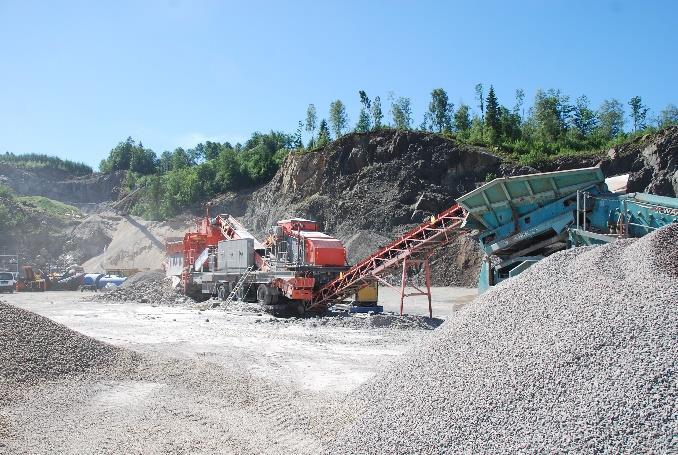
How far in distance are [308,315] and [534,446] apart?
13.1 metres

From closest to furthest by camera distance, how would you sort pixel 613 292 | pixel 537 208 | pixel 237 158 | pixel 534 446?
pixel 534 446
pixel 613 292
pixel 537 208
pixel 237 158

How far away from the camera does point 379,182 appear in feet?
127

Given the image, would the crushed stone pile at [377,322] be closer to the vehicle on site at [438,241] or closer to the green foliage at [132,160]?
the vehicle on site at [438,241]

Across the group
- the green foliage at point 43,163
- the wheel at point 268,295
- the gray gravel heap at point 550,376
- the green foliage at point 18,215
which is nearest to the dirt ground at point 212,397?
the gray gravel heap at point 550,376

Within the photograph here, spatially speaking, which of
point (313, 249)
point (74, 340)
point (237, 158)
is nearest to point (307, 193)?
point (237, 158)

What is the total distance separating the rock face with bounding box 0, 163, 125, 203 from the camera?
3287 inches

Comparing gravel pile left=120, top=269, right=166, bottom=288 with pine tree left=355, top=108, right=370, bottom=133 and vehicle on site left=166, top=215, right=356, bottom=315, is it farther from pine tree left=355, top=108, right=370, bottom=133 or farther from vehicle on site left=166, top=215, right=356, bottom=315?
pine tree left=355, top=108, right=370, bottom=133

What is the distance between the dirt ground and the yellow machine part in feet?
12.1

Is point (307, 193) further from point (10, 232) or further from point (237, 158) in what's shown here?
point (10, 232)

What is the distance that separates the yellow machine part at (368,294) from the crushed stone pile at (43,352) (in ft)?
28.6

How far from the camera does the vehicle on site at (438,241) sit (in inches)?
423

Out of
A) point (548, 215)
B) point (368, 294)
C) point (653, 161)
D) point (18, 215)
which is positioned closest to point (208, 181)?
point (18, 215)

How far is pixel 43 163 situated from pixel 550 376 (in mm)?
102266

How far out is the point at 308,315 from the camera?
16.9 m
